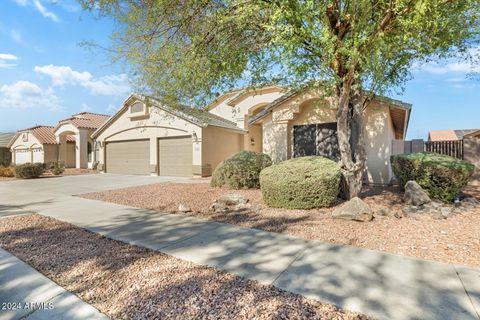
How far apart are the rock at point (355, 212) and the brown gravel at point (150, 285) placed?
128 inches

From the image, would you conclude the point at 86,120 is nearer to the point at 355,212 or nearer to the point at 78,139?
the point at 78,139

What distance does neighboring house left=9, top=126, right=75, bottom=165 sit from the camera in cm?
2359

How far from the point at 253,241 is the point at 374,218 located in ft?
9.82

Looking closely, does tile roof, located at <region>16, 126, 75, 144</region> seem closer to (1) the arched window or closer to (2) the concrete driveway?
(1) the arched window

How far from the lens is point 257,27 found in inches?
258

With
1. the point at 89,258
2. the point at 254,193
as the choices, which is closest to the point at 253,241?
the point at 89,258

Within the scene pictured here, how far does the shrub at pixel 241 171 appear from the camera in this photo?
959cm

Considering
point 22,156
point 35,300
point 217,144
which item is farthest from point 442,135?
point 22,156

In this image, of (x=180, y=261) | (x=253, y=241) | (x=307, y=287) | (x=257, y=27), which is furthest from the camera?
(x=257, y=27)

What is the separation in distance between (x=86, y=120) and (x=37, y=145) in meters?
5.01

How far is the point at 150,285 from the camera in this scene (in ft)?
10.1

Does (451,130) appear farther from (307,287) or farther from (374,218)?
(307,287)

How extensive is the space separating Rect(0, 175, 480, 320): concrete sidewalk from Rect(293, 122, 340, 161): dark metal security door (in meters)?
7.35

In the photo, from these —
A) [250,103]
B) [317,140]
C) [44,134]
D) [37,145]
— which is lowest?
[317,140]
